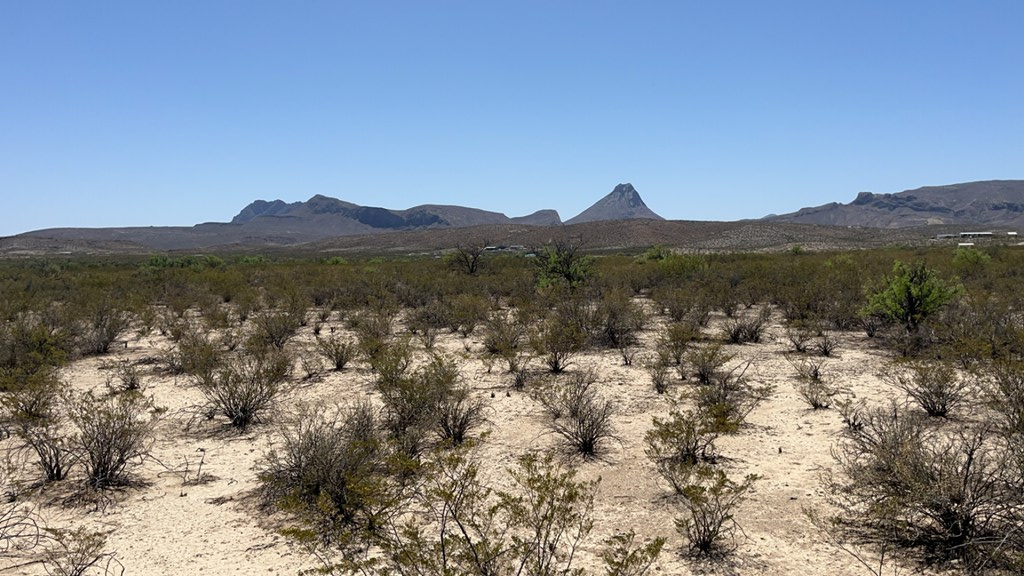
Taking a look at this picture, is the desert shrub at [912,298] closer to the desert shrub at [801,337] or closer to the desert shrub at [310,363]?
the desert shrub at [801,337]

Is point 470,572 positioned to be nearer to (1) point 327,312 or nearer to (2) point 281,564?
(2) point 281,564

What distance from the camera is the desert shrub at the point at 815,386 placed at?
8.54 metres

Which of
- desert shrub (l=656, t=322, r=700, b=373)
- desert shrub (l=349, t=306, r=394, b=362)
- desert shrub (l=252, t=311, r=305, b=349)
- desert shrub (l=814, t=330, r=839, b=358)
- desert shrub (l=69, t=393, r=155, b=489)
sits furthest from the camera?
desert shrub (l=252, t=311, r=305, b=349)

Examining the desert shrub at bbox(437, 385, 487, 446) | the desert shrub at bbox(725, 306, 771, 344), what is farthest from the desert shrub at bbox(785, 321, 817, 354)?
the desert shrub at bbox(437, 385, 487, 446)

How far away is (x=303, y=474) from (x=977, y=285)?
2185 cm

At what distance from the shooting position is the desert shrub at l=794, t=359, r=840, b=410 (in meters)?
8.54

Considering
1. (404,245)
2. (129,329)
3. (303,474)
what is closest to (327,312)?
(129,329)

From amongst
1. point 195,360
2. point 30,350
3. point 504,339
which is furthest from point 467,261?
point 30,350

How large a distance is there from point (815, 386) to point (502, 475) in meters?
5.54

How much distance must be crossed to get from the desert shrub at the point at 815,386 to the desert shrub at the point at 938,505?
2870mm

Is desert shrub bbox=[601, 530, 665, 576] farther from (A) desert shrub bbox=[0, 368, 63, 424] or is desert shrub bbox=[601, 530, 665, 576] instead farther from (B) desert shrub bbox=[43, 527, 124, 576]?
(A) desert shrub bbox=[0, 368, 63, 424]

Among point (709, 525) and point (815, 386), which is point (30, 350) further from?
point (815, 386)

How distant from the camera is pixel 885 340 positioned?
12734mm

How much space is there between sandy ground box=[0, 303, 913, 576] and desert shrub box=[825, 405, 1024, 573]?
1.55 feet
